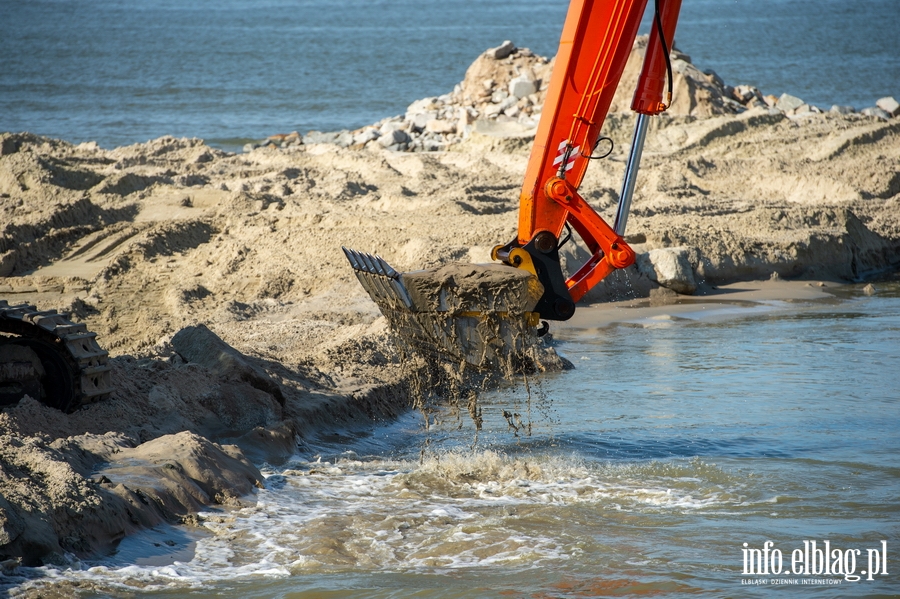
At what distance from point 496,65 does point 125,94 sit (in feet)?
60.7

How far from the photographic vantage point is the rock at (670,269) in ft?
33.9

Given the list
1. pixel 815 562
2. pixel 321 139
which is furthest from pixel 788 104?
pixel 815 562

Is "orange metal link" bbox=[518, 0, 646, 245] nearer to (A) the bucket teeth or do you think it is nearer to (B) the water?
(A) the bucket teeth

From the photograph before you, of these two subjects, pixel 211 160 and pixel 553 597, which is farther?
pixel 211 160

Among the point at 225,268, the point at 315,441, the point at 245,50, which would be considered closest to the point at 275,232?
the point at 225,268

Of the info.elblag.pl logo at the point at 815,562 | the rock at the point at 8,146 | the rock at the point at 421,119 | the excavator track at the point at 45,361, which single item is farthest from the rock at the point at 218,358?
the rock at the point at 421,119

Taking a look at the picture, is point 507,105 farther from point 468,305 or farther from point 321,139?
point 468,305

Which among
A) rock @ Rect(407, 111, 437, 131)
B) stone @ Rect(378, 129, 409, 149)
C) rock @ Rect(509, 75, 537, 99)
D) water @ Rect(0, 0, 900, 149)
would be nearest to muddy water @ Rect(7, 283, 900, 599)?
stone @ Rect(378, 129, 409, 149)

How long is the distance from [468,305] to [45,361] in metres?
2.35

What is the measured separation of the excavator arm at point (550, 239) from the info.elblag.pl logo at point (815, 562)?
1.61 m

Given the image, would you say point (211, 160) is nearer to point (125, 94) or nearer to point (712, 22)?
point (125, 94)

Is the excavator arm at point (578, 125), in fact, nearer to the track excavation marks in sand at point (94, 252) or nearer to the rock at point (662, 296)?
the rock at point (662, 296)

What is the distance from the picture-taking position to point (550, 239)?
5234mm

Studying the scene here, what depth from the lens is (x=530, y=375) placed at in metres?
7.48
